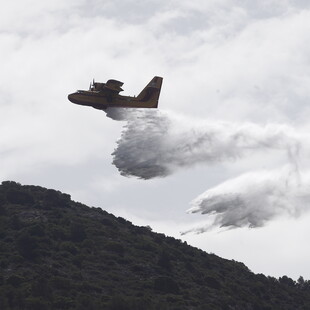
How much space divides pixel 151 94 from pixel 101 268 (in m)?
30.2

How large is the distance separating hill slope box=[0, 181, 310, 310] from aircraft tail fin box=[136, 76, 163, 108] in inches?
802

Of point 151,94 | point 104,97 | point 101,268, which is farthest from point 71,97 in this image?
point 101,268

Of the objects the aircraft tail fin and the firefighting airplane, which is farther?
the aircraft tail fin

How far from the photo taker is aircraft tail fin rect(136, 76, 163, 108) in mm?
81000

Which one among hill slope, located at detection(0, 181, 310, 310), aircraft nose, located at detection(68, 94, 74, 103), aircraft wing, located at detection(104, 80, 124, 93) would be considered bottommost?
hill slope, located at detection(0, 181, 310, 310)

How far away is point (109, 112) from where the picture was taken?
259ft

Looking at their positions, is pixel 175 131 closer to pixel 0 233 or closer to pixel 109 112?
pixel 109 112

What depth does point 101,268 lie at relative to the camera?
103 m

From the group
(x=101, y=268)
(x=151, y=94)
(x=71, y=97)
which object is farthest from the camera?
(x=101, y=268)

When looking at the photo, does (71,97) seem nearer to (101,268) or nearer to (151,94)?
(151,94)

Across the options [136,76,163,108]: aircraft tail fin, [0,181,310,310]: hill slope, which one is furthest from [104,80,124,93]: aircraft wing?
[0,181,310,310]: hill slope

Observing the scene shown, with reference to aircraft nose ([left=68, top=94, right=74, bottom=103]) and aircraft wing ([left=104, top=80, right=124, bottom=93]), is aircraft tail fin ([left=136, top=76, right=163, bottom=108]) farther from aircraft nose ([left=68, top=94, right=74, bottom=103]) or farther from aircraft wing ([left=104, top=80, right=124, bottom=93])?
aircraft nose ([left=68, top=94, right=74, bottom=103])

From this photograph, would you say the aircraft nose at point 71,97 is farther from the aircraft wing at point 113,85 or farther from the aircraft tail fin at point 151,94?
the aircraft tail fin at point 151,94

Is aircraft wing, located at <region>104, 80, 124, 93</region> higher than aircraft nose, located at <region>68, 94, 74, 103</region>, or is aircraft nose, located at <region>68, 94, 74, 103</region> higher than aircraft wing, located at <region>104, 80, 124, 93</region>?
aircraft wing, located at <region>104, 80, 124, 93</region>
